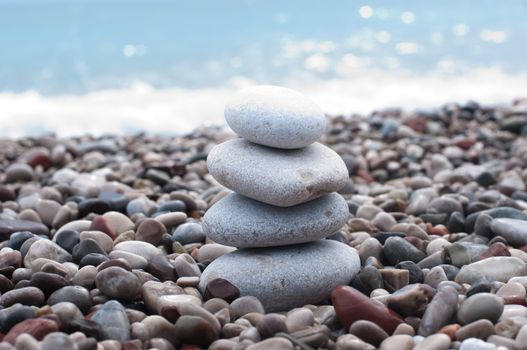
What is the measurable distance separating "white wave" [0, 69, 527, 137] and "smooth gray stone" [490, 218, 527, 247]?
631cm

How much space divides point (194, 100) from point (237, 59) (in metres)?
5.17

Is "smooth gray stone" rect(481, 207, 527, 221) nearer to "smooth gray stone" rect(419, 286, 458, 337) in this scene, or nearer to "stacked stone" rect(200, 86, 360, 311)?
"stacked stone" rect(200, 86, 360, 311)

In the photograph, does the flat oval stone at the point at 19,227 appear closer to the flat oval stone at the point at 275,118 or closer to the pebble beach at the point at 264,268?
the pebble beach at the point at 264,268

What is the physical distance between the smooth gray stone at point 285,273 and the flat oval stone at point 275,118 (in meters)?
0.47

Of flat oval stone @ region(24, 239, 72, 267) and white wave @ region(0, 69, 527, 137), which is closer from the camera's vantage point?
flat oval stone @ region(24, 239, 72, 267)

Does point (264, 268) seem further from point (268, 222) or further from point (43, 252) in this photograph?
point (43, 252)

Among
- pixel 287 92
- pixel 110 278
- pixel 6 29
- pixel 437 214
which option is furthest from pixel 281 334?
pixel 6 29

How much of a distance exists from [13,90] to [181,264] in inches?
425

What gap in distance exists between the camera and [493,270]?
316cm

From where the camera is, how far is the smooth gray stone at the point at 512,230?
365cm

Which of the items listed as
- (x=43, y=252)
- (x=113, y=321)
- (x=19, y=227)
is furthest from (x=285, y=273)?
(x=19, y=227)

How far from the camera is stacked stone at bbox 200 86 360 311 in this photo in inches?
117

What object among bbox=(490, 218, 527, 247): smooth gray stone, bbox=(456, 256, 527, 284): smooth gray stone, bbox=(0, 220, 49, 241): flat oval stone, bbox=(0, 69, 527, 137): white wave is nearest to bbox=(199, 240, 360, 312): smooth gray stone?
bbox=(456, 256, 527, 284): smooth gray stone

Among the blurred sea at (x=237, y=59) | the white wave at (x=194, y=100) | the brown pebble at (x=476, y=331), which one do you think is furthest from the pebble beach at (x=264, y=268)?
the blurred sea at (x=237, y=59)
